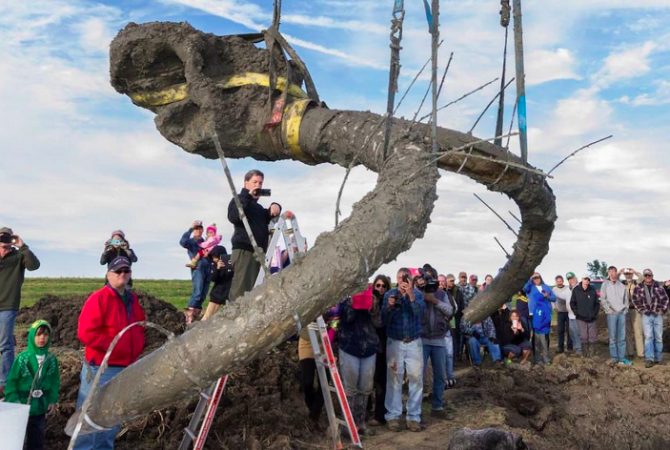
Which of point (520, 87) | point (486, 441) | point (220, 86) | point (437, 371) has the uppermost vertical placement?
point (220, 86)

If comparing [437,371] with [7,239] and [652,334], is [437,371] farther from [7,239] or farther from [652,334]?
[652,334]

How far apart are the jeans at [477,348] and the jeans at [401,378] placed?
4.61m

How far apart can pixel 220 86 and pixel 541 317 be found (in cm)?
935

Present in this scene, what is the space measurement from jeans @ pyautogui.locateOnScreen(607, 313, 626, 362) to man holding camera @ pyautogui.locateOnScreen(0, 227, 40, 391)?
11021mm

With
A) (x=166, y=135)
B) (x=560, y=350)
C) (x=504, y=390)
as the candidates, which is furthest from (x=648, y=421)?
(x=166, y=135)

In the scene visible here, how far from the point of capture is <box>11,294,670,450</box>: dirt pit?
6.22 metres

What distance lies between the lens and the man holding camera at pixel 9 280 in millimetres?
7848

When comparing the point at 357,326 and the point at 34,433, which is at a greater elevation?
the point at 357,326

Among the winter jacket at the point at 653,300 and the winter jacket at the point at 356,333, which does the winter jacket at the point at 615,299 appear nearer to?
the winter jacket at the point at 653,300

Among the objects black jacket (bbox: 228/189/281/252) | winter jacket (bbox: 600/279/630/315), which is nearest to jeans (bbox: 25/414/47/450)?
black jacket (bbox: 228/189/281/252)

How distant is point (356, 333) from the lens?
22.2 feet

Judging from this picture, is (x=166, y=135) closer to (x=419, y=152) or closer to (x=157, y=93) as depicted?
(x=157, y=93)

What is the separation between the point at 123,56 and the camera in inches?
249

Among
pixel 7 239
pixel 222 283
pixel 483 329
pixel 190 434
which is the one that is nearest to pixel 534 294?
pixel 483 329
